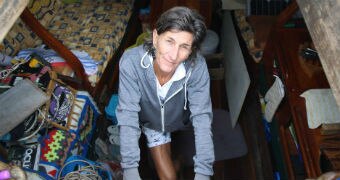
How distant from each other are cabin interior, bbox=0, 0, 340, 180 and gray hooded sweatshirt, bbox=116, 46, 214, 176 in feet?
1.90

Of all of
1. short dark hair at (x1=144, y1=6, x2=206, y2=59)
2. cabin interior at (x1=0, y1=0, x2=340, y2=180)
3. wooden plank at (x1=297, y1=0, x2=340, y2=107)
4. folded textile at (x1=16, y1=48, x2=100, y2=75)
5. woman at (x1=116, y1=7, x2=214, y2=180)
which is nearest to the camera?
wooden plank at (x1=297, y1=0, x2=340, y2=107)

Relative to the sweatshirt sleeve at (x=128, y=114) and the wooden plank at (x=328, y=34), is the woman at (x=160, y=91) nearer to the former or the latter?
the sweatshirt sleeve at (x=128, y=114)

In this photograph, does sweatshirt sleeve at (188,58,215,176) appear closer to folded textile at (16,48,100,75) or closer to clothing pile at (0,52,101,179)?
clothing pile at (0,52,101,179)

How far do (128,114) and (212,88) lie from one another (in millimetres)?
2153

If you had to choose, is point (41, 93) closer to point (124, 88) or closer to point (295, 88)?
point (124, 88)

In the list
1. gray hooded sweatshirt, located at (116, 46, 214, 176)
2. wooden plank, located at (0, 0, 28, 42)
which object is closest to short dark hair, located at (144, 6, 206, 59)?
gray hooded sweatshirt, located at (116, 46, 214, 176)

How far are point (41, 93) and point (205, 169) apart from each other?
4.22 ft

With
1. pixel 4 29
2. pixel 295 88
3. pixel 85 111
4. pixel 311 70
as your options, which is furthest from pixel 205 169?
pixel 85 111

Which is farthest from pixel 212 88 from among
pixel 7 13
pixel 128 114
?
pixel 7 13

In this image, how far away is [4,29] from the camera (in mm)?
1199

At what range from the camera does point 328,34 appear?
118 centimetres

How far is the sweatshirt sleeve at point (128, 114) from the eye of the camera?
76.9 inches

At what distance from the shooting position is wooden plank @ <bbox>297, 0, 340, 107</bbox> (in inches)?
45.0

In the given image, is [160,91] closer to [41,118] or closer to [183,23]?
[183,23]
